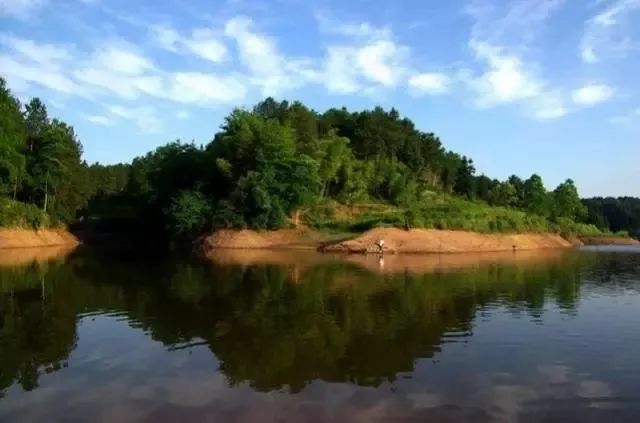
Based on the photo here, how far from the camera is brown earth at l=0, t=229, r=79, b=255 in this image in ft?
208

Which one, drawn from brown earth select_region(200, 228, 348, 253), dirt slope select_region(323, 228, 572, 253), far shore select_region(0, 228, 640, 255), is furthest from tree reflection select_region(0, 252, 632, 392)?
brown earth select_region(200, 228, 348, 253)

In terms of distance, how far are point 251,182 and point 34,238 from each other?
86.4 feet

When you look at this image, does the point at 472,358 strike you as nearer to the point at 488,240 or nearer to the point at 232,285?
the point at 232,285

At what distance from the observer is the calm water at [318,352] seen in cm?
1129

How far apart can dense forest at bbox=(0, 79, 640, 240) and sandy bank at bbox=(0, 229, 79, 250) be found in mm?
1135

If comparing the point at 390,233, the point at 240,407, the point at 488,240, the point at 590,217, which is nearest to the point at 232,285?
the point at 240,407

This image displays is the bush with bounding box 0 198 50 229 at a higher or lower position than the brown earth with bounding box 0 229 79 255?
higher

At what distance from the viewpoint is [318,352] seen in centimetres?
1571

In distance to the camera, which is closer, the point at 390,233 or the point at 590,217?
the point at 390,233

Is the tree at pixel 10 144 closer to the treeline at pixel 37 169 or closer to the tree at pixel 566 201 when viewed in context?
the treeline at pixel 37 169

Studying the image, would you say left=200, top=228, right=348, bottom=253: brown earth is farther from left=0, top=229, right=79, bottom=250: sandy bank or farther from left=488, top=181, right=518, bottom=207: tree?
left=488, top=181, right=518, bottom=207: tree

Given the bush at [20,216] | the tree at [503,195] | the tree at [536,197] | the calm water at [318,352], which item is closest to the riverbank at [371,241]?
the bush at [20,216]

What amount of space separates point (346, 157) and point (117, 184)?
67571mm

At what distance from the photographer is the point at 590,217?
15288 cm
